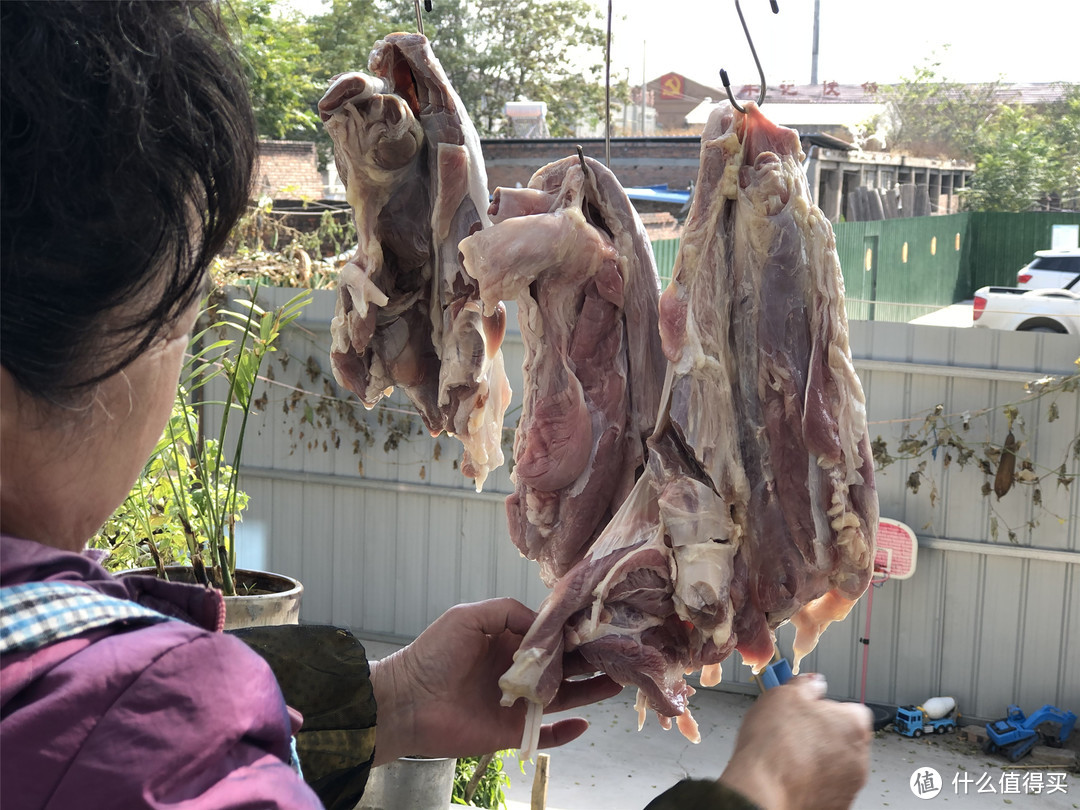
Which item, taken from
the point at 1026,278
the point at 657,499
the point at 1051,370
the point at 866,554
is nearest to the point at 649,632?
the point at 657,499

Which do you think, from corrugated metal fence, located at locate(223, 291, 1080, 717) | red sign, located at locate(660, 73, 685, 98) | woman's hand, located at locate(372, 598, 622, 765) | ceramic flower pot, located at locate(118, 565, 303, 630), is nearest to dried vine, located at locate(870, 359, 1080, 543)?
corrugated metal fence, located at locate(223, 291, 1080, 717)

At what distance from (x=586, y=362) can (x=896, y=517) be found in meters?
4.30

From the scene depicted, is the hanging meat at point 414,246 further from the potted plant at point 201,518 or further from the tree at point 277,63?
the tree at point 277,63

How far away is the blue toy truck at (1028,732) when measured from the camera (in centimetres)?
531

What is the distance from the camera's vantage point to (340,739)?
1.56 metres

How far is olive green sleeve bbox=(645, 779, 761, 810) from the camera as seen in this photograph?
115 centimetres

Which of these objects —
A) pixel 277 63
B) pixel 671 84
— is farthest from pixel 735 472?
pixel 671 84

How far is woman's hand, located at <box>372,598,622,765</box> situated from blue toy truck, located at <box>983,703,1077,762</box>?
4.43m

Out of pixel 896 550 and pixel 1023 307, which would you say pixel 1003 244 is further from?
pixel 896 550

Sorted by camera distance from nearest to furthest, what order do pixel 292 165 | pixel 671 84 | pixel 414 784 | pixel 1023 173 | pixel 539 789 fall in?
1. pixel 539 789
2. pixel 414 784
3. pixel 292 165
4. pixel 1023 173
5. pixel 671 84

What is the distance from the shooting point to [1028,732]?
5.31m

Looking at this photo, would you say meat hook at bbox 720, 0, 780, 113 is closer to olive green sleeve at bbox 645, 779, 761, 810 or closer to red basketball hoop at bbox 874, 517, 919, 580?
olive green sleeve at bbox 645, 779, 761, 810

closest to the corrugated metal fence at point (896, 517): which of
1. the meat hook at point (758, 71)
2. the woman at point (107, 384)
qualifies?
the meat hook at point (758, 71)

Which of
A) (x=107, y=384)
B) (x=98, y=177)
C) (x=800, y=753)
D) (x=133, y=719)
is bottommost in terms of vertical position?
(x=800, y=753)
